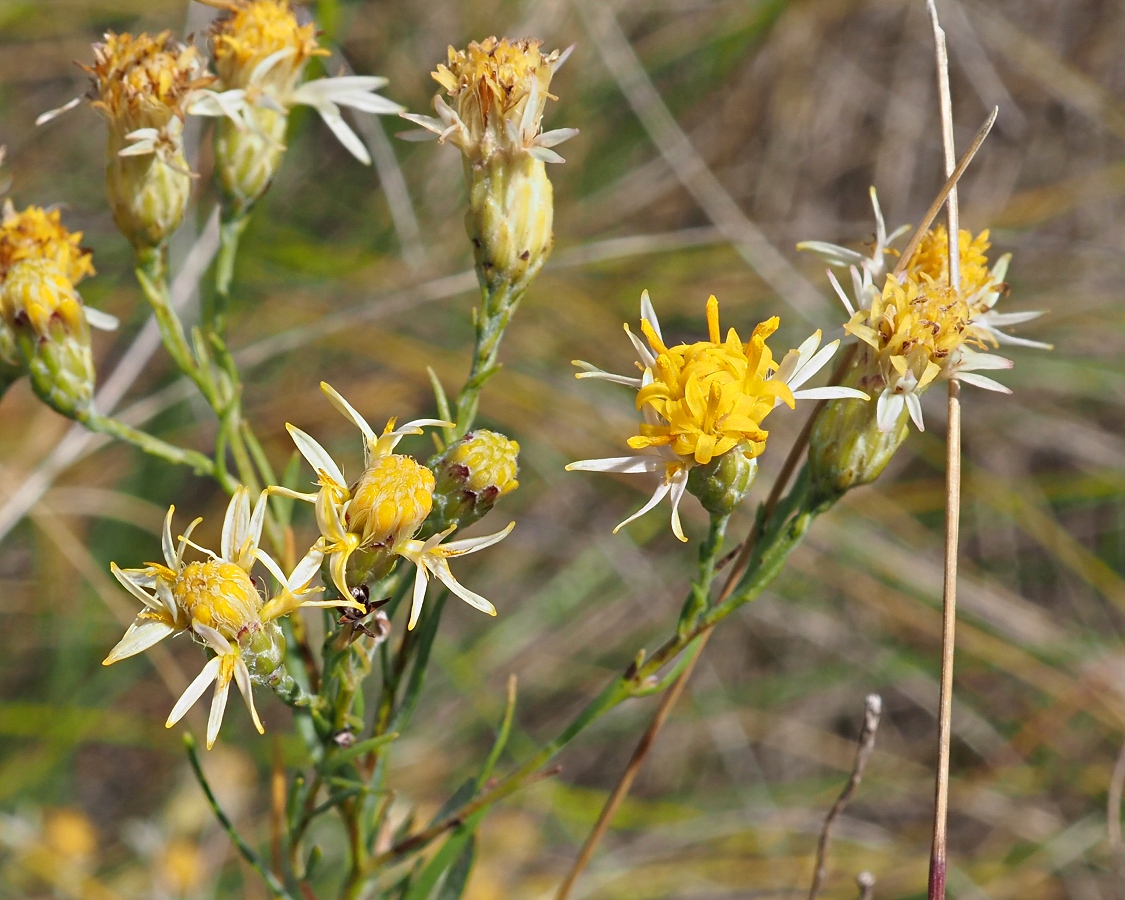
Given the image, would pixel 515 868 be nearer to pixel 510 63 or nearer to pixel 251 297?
pixel 251 297

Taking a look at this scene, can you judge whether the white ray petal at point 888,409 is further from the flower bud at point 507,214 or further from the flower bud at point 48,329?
the flower bud at point 48,329

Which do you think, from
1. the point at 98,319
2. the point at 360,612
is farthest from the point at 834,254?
the point at 98,319

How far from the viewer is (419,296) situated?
12.0 ft

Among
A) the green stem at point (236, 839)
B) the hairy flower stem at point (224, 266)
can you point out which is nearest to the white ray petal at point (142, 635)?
the green stem at point (236, 839)

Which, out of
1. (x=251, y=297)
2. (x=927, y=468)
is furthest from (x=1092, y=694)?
(x=251, y=297)

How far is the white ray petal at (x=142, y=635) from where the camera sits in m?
1.47

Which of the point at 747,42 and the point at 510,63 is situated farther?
the point at 747,42

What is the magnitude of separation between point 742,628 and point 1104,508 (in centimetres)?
196

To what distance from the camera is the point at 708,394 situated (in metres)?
1.57

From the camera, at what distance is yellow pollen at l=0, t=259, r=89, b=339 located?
1.95 meters

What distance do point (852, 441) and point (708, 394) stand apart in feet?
1.01

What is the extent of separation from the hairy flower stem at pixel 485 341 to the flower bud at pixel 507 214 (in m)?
0.04

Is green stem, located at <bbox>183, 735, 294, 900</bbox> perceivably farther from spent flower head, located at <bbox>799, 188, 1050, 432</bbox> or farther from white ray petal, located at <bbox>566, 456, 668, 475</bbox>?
spent flower head, located at <bbox>799, 188, 1050, 432</bbox>

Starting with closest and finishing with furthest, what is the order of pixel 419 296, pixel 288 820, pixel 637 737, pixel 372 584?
pixel 372 584, pixel 288 820, pixel 419 296, pixel 637 737
